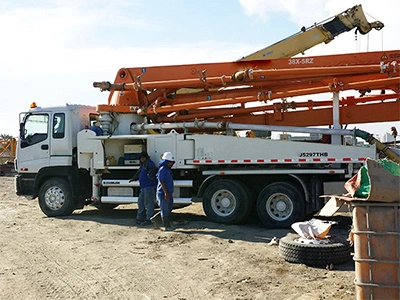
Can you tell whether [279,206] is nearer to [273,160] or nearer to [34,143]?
[273,160]

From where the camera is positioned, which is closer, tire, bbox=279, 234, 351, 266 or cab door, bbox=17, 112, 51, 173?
tire, bbox=279, 234, 351, 266

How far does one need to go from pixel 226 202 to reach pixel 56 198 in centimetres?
429

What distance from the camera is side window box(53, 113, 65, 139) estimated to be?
11.8 meters

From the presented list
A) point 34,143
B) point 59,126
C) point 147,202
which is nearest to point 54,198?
point 34,143

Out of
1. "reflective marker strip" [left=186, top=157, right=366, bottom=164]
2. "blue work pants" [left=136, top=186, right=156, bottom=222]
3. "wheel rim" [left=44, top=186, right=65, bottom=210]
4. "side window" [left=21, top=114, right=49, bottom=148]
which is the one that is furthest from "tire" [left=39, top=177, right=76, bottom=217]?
"reflective marker strip" [left=186, top=157, right=366, bottom=164]

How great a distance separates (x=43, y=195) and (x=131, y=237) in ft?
12.4

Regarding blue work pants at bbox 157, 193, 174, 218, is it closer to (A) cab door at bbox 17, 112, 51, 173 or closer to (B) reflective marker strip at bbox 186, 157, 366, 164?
(B) reflective marker strip at bbox 186, 157, 366, 164

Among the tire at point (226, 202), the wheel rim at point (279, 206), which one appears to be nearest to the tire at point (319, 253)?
the wheel rim at point (279, 206)

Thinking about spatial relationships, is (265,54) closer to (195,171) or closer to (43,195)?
(195,171)

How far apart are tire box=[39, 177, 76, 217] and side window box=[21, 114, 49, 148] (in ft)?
3.60

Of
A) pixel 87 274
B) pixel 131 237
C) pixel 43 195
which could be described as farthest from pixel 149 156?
pixel 87 274

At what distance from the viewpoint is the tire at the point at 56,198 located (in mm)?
11664

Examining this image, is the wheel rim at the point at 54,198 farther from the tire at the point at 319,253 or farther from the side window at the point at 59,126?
the tire at the point at 319,253

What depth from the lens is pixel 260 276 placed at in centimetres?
629
